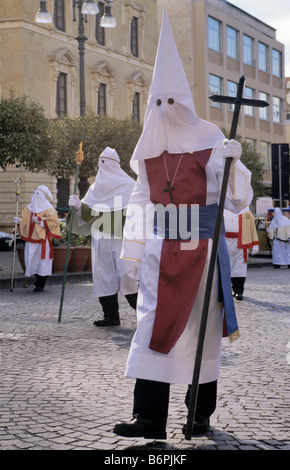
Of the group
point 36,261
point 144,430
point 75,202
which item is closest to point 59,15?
point 36,261

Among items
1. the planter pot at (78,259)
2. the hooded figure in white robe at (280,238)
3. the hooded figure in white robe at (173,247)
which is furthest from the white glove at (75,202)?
the hooded figure in white robe at (280,238)

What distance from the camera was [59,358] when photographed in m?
6.85

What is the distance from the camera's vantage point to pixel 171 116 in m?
4.61

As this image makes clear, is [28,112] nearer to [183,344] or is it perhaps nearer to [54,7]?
[183,344]

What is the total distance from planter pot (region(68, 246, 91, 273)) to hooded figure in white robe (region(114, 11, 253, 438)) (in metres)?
12.7

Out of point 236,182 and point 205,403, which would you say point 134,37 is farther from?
point 205,403

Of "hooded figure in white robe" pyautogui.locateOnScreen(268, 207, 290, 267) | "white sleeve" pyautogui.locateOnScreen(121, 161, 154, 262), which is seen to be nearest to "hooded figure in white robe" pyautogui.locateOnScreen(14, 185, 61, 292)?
"hooded figure in white robe" pyautogui.locateOnScreen(268, 207, 290, 267)

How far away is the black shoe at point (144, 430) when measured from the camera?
416 cm

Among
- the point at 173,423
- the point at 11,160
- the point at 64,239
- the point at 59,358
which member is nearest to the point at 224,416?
the point at 173,423

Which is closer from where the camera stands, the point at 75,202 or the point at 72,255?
the point at 75,202

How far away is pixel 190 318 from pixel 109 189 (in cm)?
517

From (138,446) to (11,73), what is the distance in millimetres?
33629

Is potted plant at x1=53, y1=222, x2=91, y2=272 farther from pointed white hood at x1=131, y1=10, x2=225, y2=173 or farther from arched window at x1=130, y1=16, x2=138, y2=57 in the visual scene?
arched window at x1=130, y1=16, x2=138, y2=57

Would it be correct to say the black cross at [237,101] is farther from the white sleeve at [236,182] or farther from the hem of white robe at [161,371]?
the hem of white robe at [161,371]
